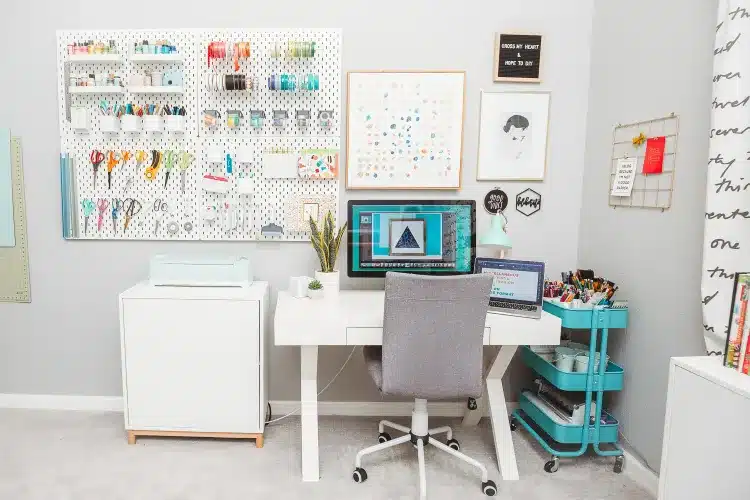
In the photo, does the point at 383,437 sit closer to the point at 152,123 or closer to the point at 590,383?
the point at 590,383

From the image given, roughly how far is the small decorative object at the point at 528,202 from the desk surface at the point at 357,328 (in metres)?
0.70

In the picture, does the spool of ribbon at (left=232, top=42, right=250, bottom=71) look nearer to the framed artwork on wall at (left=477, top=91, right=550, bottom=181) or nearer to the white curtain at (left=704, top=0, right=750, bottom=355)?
the framed artwork on wall at (left=477, top=91, right=550, bottom=181)

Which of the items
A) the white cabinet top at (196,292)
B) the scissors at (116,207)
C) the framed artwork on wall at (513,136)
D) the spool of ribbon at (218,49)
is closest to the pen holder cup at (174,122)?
the spool of ribbon at (218,49)

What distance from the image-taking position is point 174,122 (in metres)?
2.52

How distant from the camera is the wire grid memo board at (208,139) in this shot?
253 cm

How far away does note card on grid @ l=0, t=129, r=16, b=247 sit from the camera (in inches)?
104

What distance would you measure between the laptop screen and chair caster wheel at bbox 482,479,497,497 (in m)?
0.78

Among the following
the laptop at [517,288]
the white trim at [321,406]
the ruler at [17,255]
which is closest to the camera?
the laptop at [517,288]

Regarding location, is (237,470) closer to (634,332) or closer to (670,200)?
(634,332)

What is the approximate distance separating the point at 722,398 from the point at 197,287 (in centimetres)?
215

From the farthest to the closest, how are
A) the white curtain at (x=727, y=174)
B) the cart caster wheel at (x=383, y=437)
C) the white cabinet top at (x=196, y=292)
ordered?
1. the cart caster wheel at (x=383, y=437)
2. the white cabinet top at (x=196, y=292)
3. the white curtain at (x=727, y=174)

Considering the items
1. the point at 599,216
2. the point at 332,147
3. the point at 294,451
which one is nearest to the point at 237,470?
the point at 294,451

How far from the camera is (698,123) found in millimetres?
1857

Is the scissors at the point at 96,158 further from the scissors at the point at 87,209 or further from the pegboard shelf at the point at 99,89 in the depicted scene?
the pegboard shelf at the point at 99,89
